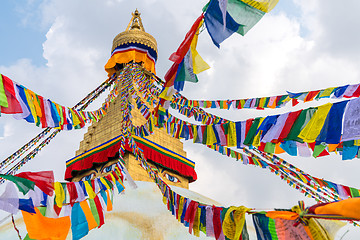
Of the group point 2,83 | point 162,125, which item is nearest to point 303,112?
point 162,125

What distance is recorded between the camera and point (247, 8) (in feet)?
9.23

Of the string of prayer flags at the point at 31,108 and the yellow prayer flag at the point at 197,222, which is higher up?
the string of prayer flags at the point at 31,108

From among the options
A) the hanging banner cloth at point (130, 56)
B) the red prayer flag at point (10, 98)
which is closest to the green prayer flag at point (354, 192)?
the red prayer flag at point (10, 98)

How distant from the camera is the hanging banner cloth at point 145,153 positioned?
877 centimetres

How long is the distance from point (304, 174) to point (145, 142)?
452cm

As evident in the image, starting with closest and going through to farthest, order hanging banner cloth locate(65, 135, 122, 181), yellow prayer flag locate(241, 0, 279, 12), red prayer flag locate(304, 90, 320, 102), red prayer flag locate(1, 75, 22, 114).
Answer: yellow prayer flag locate(241, 0, 279, 12)
red prayer flag locate(1, 75, 22, 114)
red prayer flag locate(304, 90, 320, 102)
hanging banner cloth locate(65, 135, 122, 181)

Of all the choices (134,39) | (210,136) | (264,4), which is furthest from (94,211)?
(134,39)

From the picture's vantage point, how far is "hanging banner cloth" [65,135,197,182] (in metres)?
8.77

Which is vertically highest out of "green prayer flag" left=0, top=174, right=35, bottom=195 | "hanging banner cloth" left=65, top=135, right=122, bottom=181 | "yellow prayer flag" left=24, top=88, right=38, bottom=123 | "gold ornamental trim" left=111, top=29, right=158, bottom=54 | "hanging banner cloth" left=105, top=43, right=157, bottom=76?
"gold ornamental trim" left=111, top=29, right=158, bottom=54

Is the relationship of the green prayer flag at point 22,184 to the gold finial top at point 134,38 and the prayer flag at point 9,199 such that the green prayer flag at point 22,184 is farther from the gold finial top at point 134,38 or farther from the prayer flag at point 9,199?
the gold finial top at point 134,38

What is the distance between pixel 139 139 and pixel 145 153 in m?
0.41

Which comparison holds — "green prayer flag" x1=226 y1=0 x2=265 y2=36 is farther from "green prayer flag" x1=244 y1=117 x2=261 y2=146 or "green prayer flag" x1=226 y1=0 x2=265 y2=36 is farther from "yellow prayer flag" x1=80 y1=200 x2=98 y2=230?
"yellow prayer flag" x1=80 y1=200 x2=98 y2=230

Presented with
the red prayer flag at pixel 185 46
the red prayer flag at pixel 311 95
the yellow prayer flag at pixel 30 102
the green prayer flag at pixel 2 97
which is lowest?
the green prayer flag at pixel 2 97

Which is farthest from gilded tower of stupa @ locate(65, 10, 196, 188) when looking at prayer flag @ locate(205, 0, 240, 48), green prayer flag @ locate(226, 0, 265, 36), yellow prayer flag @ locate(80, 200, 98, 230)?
green prayer flag @ locate(226, 0, 265, 36)
